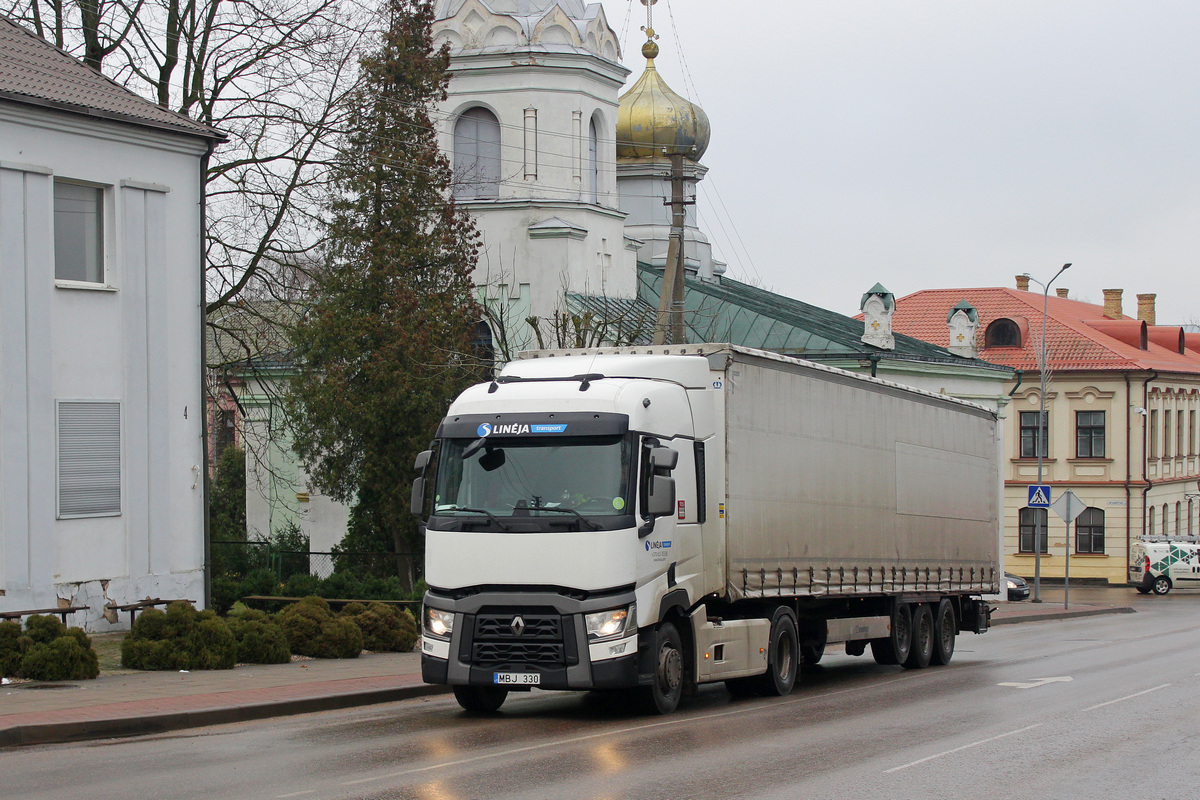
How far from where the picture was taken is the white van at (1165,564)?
183 feet

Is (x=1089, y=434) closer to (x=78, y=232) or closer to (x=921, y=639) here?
(x=921, y=639)

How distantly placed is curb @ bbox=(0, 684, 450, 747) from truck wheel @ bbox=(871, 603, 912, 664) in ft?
23.0

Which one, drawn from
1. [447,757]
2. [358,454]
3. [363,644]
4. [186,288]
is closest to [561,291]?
[358,454]

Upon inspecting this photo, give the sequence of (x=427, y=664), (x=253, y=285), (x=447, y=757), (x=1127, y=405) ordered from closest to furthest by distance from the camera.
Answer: (x=447, y=757)
(x=427, y=664)
(x=253, y=285)
(x=1127, y=405)

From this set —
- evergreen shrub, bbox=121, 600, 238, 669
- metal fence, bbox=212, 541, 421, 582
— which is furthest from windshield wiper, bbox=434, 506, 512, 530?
metal fence, bbox=212, 541, 421, 582

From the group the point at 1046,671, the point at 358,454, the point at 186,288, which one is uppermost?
the point at 186,288

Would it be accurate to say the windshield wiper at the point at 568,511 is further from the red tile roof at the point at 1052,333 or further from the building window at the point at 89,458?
the red tile roof at the point at 1052,333

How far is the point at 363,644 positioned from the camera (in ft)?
68.1

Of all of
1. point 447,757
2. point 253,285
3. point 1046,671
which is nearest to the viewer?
point 447,757

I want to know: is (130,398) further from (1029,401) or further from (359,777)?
(1029,401)

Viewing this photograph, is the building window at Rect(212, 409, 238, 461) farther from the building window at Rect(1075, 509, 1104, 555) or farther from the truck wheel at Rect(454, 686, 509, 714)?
the building window at Rect(1075, 509, 1104, 555)

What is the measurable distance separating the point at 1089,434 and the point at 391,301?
40419mm

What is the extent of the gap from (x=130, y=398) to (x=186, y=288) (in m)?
2.05

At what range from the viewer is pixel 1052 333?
212ft
